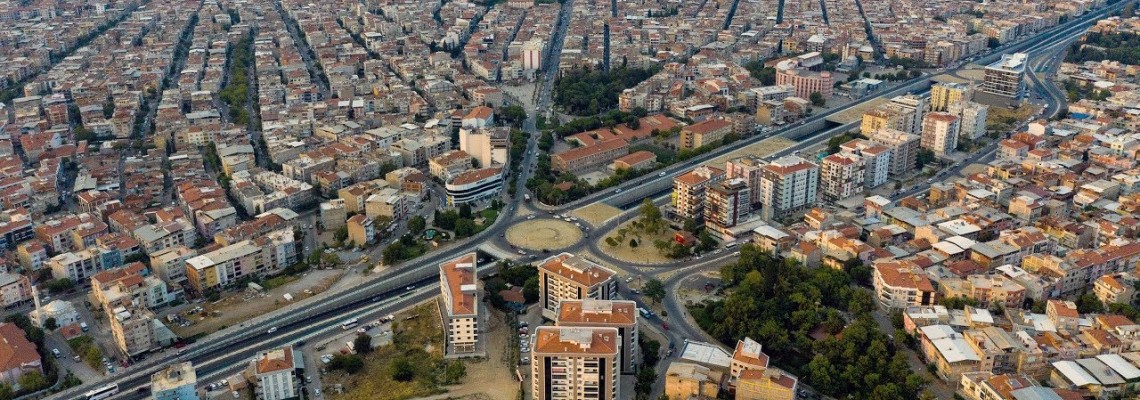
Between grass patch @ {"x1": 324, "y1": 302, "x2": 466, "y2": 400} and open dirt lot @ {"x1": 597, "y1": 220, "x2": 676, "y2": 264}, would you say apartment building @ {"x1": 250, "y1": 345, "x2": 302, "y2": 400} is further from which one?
open dirt lot @ {"x1": 597, "y1": 220, "x2": 676, "y2": 264}

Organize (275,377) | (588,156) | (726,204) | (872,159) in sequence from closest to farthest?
(275,377) → (726,204) → (872,159) → (588,156)

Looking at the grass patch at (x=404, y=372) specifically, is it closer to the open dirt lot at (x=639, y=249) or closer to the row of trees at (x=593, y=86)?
the open dirt lot at (x=639, y=249)

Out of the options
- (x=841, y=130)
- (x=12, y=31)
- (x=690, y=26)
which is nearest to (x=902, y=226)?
(x=841, y=130)

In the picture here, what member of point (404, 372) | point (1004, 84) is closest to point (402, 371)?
point (404, 372)

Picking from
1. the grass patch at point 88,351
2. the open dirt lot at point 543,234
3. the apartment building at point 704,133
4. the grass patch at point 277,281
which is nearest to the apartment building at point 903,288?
the open dirt lot at point 543,234

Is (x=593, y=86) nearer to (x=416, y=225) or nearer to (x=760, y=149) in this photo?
(x=760, y=149)

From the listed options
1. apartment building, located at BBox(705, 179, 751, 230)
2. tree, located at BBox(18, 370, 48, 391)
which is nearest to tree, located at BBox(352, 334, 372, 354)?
tree, located at BBox(18, 370, 48, 391)

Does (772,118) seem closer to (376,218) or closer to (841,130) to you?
(841,130)
